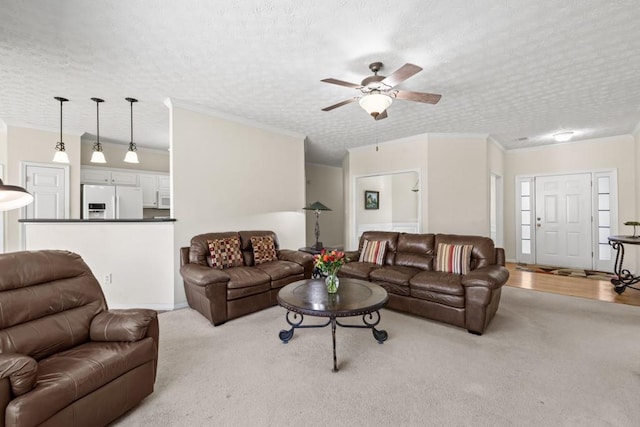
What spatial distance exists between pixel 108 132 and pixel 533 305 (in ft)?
22.8

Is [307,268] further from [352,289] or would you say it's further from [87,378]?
[87,378]

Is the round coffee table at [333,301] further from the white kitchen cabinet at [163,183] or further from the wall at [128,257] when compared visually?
the white kitchen cabinet at [163,183]

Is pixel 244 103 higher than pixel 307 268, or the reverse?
pixel 244 103

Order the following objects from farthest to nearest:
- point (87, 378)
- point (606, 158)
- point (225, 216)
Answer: point (606, 158) < point (225, 216) < point (87, 378)

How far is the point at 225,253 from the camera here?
12.0 feet

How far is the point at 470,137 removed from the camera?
5.14 m

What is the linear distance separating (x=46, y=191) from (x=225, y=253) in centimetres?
347

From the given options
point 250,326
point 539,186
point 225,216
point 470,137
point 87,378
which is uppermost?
point 470,137

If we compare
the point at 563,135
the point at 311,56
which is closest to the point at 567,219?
the point at 563,135

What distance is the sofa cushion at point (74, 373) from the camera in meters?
1.27

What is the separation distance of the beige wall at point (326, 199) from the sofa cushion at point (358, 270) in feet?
12.8

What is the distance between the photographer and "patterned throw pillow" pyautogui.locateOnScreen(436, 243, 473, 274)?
11.1 feet

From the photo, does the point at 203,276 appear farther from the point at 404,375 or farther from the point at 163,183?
the point at 163,183

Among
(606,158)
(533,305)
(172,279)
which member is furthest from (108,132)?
(606,158)
